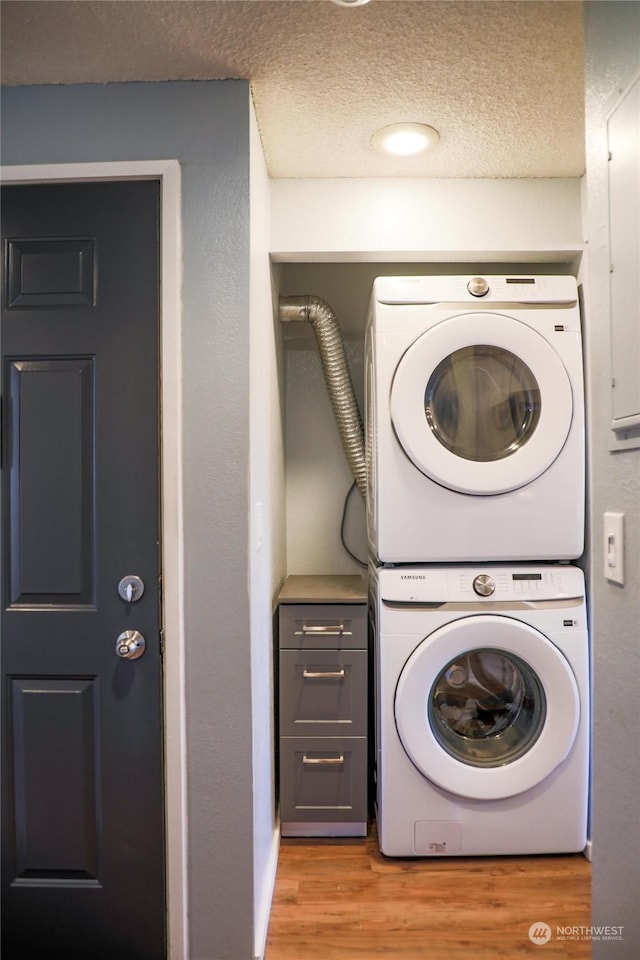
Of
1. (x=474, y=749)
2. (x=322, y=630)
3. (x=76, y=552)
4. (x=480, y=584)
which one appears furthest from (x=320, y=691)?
(x=76, y=552)

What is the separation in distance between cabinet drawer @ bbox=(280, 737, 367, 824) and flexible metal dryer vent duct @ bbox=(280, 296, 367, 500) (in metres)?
1.01

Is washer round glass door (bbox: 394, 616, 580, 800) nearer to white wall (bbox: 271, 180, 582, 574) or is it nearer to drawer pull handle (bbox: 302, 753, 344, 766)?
drawer pull handle (bbox: 302, 753, 344, 766)

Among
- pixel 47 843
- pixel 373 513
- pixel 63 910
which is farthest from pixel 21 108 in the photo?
pixel 63 910

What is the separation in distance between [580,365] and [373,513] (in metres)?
0.88

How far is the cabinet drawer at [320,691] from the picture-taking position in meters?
2.16

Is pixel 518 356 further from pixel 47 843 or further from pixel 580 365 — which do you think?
pixel 47 843

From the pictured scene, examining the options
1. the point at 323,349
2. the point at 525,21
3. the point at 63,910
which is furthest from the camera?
the point at 323,349

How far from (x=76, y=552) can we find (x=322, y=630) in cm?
93

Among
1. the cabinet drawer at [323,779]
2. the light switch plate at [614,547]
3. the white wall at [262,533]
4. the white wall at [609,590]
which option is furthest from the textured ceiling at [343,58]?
the cabinet drawer at [323,779]

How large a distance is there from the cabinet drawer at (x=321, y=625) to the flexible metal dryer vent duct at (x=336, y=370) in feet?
1.89

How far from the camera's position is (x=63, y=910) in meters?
1.59

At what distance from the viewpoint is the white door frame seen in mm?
1581

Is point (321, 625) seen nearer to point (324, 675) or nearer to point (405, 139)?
point (324, 675)

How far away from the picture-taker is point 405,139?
1.94m
